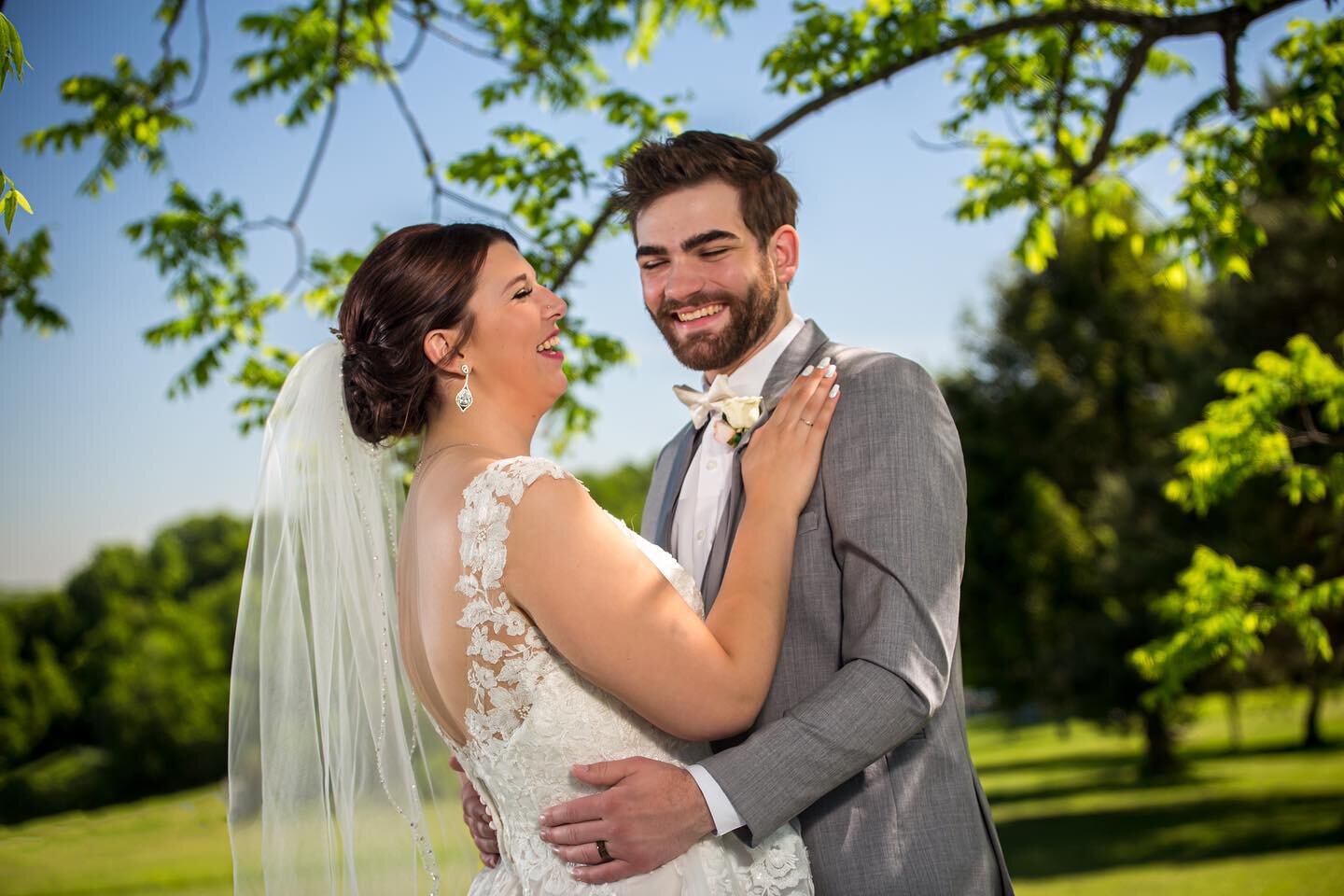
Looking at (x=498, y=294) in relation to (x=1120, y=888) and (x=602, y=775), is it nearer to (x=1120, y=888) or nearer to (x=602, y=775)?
(x=602, y=775)

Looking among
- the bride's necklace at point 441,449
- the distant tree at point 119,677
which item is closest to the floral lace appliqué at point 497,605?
the bride's necklace at point 441,449

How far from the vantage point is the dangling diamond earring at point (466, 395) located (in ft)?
8.13

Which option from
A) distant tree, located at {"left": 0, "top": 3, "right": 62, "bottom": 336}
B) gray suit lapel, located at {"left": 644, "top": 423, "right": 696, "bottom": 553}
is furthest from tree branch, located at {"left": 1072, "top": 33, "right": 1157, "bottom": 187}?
distant tree, located at {"left": 0, "top": 3, "right": 62, "bottom": 336}

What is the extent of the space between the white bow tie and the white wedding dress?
0.55m

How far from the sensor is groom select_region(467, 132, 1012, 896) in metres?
2.12

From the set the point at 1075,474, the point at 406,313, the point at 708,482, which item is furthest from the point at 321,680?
the point at 1075,474

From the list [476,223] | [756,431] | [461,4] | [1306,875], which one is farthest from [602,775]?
[1306,875]

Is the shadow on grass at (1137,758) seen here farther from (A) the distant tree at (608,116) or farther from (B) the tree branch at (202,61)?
(B) the tree branch at (202,61)

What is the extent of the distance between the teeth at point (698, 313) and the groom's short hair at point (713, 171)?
0.22m

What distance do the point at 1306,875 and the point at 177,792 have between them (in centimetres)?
2696

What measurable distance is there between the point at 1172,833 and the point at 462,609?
16.3m

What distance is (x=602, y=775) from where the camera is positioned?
216cm

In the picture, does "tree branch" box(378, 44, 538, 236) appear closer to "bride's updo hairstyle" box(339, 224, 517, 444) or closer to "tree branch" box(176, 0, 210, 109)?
"tree branch" box(176, 0, 210, 109)

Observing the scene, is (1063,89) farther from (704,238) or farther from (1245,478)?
(704,238)
